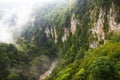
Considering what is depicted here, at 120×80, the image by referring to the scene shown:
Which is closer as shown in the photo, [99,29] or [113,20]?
[113,20]

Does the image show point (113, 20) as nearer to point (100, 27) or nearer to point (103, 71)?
point (100, 27)

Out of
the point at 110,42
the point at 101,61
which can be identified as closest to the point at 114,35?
the point at 110,42

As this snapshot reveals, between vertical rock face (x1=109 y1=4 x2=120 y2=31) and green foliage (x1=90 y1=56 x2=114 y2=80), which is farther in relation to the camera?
vertical rock face (x1=109 y1=4 x2=120 y2=31)

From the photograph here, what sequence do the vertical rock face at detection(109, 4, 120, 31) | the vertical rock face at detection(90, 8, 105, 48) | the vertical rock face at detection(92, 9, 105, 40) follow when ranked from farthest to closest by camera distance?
1. the vertical rock face at detection(92, 9, 105, 40)
2. the vertical rock face at detection(90, 8, 105, 48)
3. the vertical rock face at detection(109, 4, 120, 31)

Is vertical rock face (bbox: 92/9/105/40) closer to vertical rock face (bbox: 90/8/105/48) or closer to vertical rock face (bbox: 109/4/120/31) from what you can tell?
vertical rock face (bbox: 90/8/105/48)

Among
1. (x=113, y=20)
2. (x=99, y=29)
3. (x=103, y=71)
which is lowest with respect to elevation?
(x=103, y=71)

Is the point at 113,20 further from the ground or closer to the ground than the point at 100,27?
further from the ground

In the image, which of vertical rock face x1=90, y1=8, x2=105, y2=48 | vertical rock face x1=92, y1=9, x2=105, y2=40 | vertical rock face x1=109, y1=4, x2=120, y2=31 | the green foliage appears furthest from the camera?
vertical rock face x1=92, y1=9, x2=105, y2=40

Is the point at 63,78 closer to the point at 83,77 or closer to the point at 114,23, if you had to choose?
the point at 83,77

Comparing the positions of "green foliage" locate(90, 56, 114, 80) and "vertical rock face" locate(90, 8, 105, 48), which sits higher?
"vertical rock face" locate(90, 8, 105, 48)

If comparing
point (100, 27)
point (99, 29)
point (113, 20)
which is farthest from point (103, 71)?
point (99, 29)

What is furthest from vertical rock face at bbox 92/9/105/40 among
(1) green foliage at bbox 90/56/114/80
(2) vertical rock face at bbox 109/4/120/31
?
(1) green foliage at bbox 90/56/114/80
